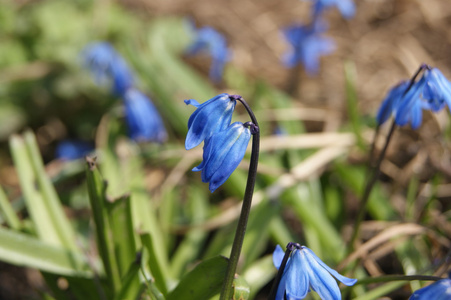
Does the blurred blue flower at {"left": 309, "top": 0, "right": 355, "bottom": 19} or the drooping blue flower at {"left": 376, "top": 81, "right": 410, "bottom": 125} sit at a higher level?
the blurred blue flower at {"left": 309, "top": 0, "right": 355, "bottom": 19}

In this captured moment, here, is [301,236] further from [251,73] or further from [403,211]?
[251,73]

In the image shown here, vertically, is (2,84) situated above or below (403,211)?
above

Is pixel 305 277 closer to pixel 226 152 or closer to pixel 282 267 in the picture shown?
pixel 282 267

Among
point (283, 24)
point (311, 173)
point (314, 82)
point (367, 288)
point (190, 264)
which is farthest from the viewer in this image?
point (283, 24)

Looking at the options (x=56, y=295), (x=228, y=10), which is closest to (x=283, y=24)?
(x=228, y=10)

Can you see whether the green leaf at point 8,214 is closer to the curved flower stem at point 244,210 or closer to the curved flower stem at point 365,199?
the curved flower stem at point 244,210

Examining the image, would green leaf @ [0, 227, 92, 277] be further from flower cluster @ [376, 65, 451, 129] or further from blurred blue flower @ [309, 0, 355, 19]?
blurred blue flower @ [309, 0, 355, 19]

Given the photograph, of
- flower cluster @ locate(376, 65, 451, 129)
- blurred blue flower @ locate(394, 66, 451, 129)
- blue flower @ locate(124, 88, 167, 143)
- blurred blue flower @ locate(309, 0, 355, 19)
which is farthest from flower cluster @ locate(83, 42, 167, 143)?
blurred blue flower @ locate(394, 66, 451, 129)
